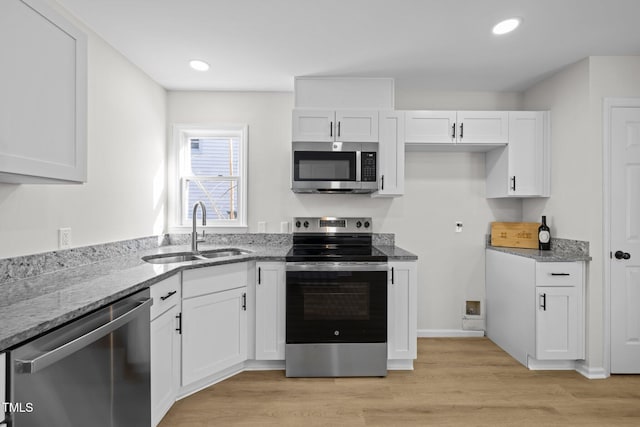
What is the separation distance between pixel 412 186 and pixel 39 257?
9.69 feet

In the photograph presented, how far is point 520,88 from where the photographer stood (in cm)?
336

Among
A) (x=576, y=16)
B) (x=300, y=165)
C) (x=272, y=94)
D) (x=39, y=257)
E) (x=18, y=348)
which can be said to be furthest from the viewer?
(x=272, y=94)

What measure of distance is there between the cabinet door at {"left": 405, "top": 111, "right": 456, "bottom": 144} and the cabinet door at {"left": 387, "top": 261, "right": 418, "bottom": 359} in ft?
3.76

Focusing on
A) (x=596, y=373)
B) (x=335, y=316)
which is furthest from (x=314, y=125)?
(x=596, y=373)

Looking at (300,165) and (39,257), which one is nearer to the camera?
(39,257)

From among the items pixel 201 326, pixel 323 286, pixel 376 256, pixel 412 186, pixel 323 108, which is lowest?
pixel 201 326

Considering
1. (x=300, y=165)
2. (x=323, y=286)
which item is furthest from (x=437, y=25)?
(x=323, y=286)

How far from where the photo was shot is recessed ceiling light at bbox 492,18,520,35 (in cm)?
219

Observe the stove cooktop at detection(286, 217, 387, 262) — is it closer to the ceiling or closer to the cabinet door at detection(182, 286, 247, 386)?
the cabinet door at detection(182, 286, 247, 386)

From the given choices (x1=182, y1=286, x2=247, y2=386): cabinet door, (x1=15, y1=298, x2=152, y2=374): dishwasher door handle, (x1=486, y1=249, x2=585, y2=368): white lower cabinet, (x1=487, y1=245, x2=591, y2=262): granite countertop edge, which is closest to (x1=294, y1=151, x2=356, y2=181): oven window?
(x1=182, y1=286, x2=247, y2=386): cabinet door

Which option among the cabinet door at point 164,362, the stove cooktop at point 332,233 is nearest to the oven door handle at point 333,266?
the stove cooktop at point 332,233

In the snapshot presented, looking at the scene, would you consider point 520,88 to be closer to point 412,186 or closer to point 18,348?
point 412,186

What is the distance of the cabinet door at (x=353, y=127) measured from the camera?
2998 mm

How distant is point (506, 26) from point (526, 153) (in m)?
1.24
